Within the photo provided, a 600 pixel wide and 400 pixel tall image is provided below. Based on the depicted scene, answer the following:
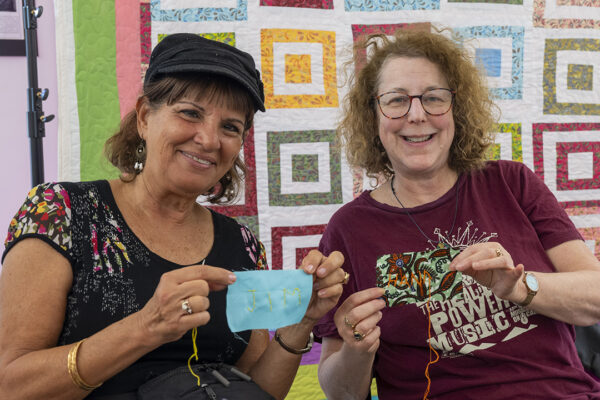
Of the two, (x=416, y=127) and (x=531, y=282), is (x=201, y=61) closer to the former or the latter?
(x=416, y=127)

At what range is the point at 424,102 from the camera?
4.78ft

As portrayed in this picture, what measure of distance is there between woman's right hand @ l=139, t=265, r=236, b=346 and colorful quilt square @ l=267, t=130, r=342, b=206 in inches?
49.0

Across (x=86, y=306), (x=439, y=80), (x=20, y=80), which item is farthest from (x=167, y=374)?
(x=20, y=80)

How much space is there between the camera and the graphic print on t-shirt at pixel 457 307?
4.34ft

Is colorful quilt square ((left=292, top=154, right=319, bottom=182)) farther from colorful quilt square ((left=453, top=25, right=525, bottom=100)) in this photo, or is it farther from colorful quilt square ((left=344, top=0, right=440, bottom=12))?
colorful quilt square ((left=453, top=25, right=525, bottom=100))

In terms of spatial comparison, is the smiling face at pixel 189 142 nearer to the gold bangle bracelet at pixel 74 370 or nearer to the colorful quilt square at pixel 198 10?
the gold bangle bracelet at pixel 74 370

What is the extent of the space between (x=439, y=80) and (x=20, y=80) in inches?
68.2

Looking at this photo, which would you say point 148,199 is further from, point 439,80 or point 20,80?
point 20,80

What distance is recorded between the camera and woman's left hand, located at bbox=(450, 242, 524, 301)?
1116 mm

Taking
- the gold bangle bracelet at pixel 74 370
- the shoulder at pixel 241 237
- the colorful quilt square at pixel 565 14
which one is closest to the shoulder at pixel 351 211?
the shoulder at pixel 241 237

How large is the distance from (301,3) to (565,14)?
1.23m

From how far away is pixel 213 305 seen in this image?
1.23 metres

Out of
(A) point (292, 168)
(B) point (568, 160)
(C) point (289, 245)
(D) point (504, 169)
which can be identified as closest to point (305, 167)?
(A) point (292, 168)

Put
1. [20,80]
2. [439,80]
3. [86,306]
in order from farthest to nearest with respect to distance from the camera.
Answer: [20,80], [439,80], [86,306]
